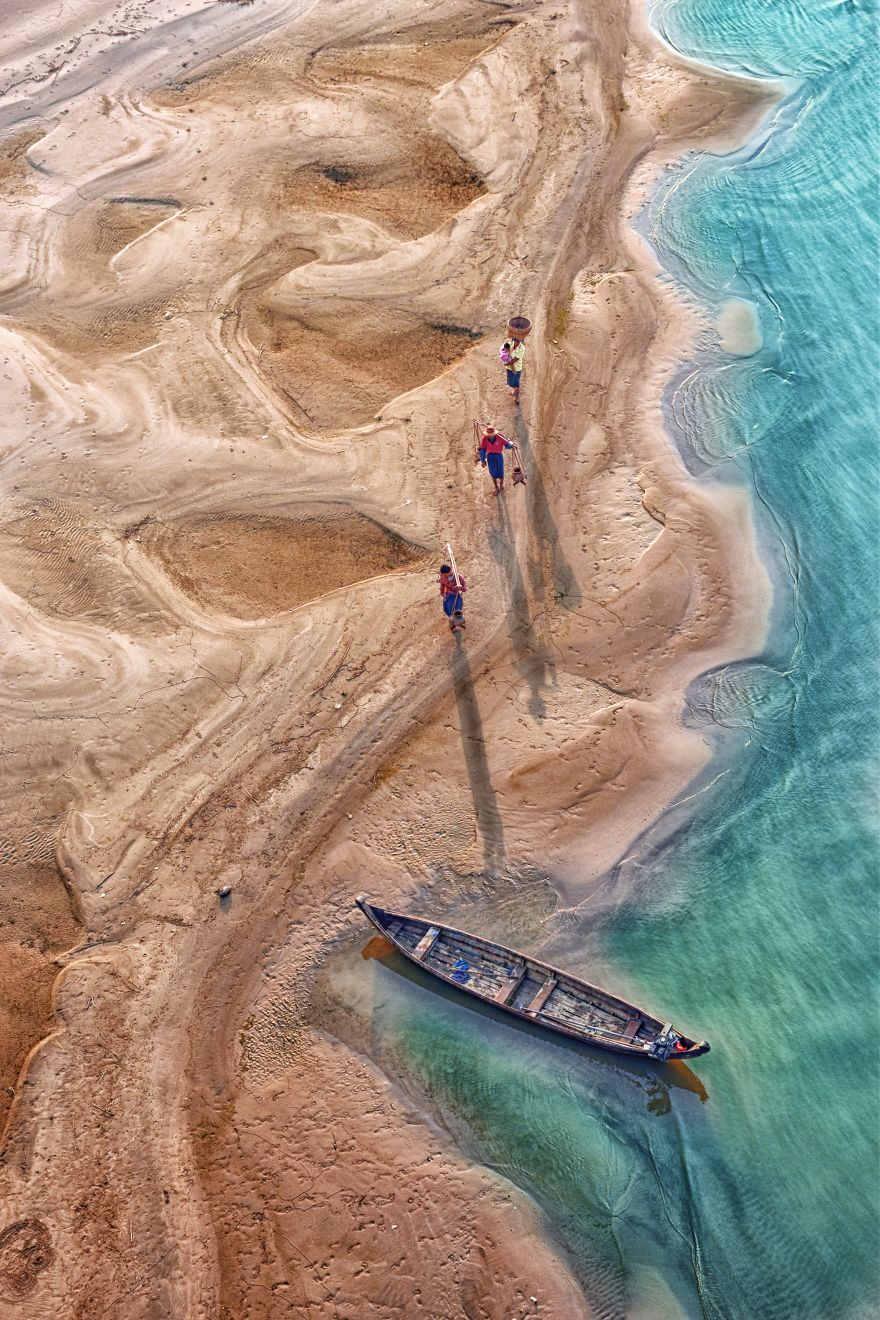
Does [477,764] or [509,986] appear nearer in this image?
[509,986]

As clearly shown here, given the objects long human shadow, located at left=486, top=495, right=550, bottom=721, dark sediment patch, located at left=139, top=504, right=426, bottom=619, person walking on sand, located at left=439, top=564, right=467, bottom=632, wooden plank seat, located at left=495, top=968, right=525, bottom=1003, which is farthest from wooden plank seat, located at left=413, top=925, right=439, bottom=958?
dark sediment patch, located at left=139, top=504, right=426, bottom=619

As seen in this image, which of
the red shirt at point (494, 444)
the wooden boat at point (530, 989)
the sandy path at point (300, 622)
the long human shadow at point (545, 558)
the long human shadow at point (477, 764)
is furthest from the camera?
the red shirt at point (494, 444)

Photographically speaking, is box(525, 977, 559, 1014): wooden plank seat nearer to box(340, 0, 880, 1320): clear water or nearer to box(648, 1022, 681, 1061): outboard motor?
box(340, 0, 880, 1320): clear water

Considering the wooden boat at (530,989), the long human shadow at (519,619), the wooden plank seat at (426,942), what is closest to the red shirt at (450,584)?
the long human shadow at (519,619)

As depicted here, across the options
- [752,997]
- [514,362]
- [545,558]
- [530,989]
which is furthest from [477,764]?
[514,362]

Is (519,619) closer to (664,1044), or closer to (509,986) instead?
(509,986)

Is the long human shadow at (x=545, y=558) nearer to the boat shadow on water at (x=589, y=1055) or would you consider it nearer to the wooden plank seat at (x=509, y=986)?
the wooden plank seat at (x=509, y=986)
